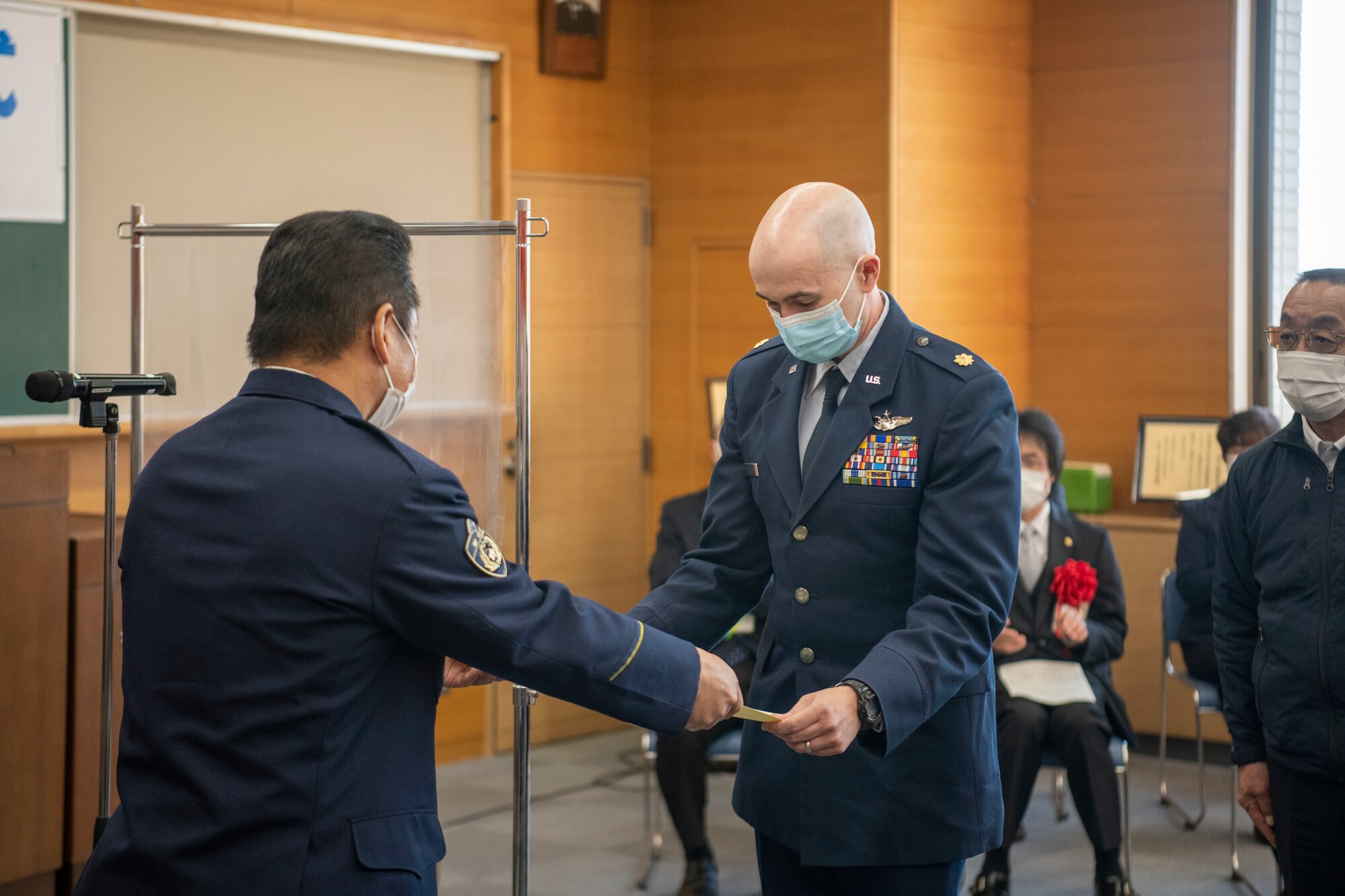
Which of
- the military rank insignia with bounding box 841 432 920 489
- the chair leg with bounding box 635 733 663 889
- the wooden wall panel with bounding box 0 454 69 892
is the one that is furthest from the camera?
the chair leg with bounding box 635 733 663 889

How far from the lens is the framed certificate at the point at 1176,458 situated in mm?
5441

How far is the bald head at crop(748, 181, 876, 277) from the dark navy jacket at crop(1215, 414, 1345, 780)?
1.03 m

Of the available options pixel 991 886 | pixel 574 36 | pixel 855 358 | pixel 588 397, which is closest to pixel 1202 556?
pixel 991 886

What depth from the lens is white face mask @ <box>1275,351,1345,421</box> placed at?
8.42 feet

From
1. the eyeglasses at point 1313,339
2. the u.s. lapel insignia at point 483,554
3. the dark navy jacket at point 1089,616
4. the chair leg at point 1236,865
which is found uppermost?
the eyeglasses at point 1313,339

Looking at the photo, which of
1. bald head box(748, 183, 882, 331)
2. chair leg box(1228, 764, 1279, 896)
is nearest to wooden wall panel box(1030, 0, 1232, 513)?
chair leg box(1228, 764, 1279, 896)

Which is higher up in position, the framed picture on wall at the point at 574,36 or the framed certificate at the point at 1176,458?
the framed picture on wall at the point at 574,36

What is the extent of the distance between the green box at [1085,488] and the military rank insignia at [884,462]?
12.4 feet

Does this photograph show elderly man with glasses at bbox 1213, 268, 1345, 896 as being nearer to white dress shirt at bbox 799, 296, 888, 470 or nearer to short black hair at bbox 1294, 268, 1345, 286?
short black hair at bbox 1294, 268, 1345, 286

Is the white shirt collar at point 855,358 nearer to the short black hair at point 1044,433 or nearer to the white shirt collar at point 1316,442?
the white shirt collar at point 1316,442

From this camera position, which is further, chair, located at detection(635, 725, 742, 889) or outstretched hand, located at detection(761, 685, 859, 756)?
chair, located at detection(635, 725, 742, 889)

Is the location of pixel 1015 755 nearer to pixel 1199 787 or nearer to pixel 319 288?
pixel 1199 787

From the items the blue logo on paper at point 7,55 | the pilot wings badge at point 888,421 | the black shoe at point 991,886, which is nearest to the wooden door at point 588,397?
the blue logo on paper at point 7,55

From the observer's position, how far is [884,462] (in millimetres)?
2035
